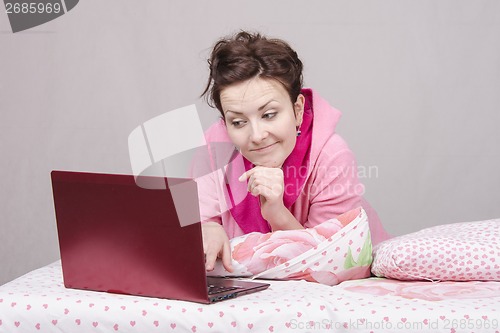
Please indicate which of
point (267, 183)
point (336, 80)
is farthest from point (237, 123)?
point (336, 80)

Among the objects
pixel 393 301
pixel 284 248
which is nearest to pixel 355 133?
pixel 284 248

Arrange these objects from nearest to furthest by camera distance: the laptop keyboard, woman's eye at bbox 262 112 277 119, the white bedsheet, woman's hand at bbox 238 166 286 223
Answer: the white bedsheet
the laptop keyboard
woman's hand at bbox 238 166 286 223
woman's eye at bbox 262 112 277 119

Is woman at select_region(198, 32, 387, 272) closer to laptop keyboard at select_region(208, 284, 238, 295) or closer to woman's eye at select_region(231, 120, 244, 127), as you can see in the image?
woman's eye at select_region(231, 120, 244, 127)

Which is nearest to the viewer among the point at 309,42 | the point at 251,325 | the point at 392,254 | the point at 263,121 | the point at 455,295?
the point at 251,325

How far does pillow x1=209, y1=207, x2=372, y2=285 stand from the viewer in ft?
5.78

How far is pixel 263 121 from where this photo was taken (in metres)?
1.96

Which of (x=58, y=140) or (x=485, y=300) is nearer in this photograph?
(x=485, y=300)

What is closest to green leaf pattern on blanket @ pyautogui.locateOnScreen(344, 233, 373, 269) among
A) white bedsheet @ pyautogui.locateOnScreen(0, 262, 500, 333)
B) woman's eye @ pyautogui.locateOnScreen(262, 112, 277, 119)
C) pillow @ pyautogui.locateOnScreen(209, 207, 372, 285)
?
pillow @ pyautogui.locateOnScreen(209, 207, 372, 285)

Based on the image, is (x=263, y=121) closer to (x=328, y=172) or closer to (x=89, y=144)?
(x=328, y=172)

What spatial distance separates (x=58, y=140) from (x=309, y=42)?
41.8 inches

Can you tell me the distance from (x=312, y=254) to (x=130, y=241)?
394 millimetres

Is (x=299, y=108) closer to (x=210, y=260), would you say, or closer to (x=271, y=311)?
(x=210, y=260)

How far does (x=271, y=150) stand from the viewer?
1.99 m

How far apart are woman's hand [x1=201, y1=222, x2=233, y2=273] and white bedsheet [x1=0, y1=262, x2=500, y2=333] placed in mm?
167
